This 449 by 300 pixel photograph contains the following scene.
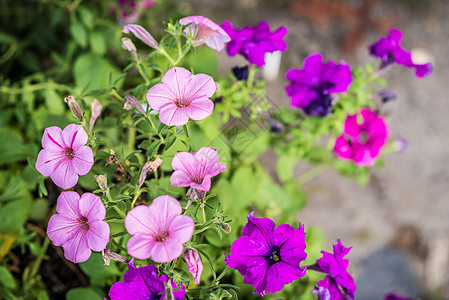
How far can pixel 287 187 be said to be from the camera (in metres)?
1.47

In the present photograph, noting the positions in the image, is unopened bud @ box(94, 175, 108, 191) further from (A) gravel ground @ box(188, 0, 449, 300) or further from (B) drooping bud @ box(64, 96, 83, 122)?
(A) gravel ground @ box(188, 0, 449, 300)

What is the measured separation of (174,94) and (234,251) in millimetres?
312

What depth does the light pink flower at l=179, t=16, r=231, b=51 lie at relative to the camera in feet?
2.47

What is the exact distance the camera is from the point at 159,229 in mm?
658

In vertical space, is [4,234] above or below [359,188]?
below

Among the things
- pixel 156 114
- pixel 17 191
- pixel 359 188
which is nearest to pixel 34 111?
pixel 17 191

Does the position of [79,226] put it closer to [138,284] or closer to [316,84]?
[138,284]

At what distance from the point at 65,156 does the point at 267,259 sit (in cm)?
43

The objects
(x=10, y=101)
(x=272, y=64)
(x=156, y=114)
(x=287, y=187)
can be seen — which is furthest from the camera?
(x=272, y=64)

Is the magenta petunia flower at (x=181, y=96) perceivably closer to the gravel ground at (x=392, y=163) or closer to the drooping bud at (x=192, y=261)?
the drooping bud at (x=192, y=261)

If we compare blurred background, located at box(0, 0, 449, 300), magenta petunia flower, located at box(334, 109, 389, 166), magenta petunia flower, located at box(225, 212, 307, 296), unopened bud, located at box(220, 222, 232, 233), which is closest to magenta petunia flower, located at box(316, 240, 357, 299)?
magenta petunia flower, located at box(225, 212, 307, 296)

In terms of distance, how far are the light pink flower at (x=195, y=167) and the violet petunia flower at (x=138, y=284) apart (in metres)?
0.17

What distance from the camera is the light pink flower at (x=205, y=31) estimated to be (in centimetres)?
75

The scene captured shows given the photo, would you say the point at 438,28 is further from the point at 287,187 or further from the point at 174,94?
the point at 174,94
